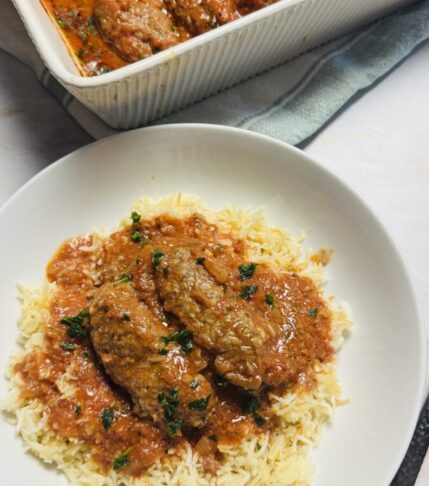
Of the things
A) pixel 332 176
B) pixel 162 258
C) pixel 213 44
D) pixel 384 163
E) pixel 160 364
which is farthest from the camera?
pixel 384 163

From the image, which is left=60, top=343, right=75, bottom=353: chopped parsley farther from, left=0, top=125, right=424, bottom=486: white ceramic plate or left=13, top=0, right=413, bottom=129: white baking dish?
left=13, top=0, right=413, bottom=129: white baking dish

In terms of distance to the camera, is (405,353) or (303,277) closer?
(405,353)

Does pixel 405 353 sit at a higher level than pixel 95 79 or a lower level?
lower

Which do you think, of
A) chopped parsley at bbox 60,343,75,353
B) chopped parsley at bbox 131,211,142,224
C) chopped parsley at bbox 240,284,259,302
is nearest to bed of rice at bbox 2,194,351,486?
chopped parsley at bbox 60,343,75,353

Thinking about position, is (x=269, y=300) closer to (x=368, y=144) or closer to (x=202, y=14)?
(x=368, y=144)

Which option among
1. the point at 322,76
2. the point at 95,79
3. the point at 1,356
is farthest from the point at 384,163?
the point at 1,356

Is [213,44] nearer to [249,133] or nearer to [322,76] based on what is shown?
[249,133]

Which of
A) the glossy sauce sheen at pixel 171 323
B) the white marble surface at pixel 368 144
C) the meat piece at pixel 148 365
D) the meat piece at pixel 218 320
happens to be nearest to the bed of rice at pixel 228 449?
the glossy sauce sheen at pixel 171 323

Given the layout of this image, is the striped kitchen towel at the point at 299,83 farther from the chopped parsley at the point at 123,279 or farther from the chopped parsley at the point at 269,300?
the chopped parsley at the point at 269,300
